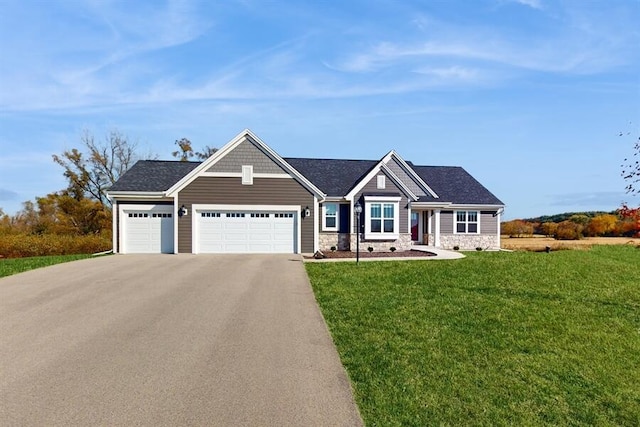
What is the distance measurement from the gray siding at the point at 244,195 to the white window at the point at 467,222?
34.3 feet

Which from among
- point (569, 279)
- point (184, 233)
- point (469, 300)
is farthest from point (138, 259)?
point (569, 279)

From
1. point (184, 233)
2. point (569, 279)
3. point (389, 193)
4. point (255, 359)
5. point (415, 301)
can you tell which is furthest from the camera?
point (389, 193)

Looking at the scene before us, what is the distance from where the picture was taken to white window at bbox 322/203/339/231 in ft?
78.2

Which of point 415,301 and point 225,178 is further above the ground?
point 225,178

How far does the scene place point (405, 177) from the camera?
25.3m

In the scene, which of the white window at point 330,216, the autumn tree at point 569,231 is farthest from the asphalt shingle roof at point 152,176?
the autumn tree at point 569,231

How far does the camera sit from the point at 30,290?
11344mm

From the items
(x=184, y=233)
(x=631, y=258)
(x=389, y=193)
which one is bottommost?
(x=631, y=258)

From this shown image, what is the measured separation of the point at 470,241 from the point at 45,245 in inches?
1013

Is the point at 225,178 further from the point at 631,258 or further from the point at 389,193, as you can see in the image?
the point at 631,258

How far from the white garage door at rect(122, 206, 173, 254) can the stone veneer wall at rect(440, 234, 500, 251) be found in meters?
16.3

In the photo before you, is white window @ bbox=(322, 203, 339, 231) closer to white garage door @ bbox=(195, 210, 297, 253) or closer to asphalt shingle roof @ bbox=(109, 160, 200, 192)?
white garage door @ bbox=(195, 210, 297, 253)

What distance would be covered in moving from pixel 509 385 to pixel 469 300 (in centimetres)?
486

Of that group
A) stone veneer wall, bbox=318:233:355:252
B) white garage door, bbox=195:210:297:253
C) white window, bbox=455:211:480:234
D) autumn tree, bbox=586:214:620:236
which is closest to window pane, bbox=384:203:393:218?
stone veneer wall, bbox=318:233:355:252
